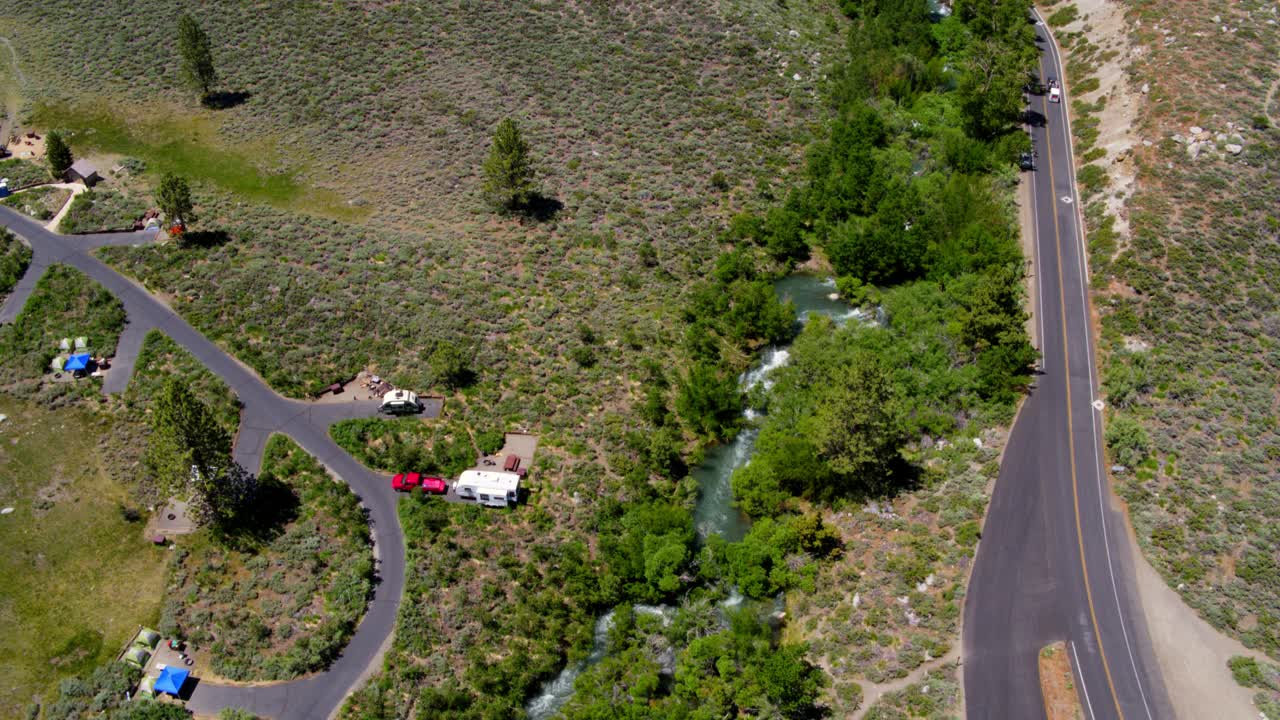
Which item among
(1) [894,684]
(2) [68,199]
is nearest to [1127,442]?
(1) [894,684]

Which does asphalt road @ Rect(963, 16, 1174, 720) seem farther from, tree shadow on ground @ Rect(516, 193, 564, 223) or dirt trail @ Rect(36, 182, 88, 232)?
dirt trail @ Rect(36, 182, 88, 232)

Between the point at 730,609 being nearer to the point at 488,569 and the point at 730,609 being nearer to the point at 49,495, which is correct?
the point at 488,569

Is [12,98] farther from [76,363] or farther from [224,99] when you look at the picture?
[76,363]

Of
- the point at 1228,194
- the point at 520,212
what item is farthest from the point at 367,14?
the point at 1228,194

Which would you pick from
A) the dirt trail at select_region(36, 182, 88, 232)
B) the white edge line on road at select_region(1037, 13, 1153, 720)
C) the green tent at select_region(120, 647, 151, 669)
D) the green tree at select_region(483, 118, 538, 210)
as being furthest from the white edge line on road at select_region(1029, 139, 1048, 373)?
the dirt trail at select_region(36, 182, 88, 232)

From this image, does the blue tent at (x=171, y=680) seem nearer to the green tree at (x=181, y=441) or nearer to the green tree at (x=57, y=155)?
the green tree at (x=181, y=441)

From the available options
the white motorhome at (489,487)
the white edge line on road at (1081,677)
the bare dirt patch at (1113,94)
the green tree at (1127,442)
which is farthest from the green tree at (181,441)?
the bare dirt patch at (1113,94)

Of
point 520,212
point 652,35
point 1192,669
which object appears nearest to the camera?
point 1192,669
